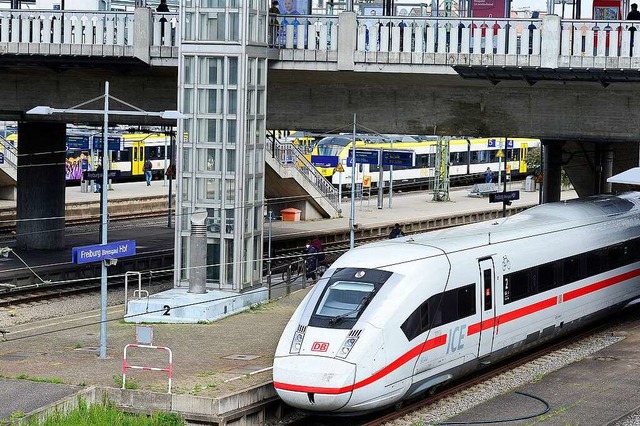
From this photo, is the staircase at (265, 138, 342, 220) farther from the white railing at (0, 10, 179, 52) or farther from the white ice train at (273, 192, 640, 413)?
the white ice train at (273, 192, 640, 413)

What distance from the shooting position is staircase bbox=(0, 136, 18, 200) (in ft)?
191

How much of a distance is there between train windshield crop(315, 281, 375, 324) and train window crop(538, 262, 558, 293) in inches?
225

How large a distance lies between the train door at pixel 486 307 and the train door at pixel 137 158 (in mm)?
51044

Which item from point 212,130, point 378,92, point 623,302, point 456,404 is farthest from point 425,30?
point 456,404

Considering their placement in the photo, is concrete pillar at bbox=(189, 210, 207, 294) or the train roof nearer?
the train roof

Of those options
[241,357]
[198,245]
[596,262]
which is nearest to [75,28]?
[198,245]

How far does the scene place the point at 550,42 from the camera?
98.0 ft

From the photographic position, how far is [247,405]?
66.1ft

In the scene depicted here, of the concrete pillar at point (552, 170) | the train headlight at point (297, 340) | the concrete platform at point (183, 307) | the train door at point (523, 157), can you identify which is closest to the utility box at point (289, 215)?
the concrete pillar at point (552, 170)

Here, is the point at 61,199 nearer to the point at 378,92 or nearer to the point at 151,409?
the point at 378,92

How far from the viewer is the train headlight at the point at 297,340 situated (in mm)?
19578

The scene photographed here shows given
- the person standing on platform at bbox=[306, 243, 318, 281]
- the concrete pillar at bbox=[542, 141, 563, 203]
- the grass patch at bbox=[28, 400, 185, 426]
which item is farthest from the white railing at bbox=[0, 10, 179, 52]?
the grass patch at bbox=[28, 400, 185, 426]

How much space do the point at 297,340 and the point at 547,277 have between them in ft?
24.5

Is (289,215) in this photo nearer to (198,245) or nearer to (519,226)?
(198,245)
